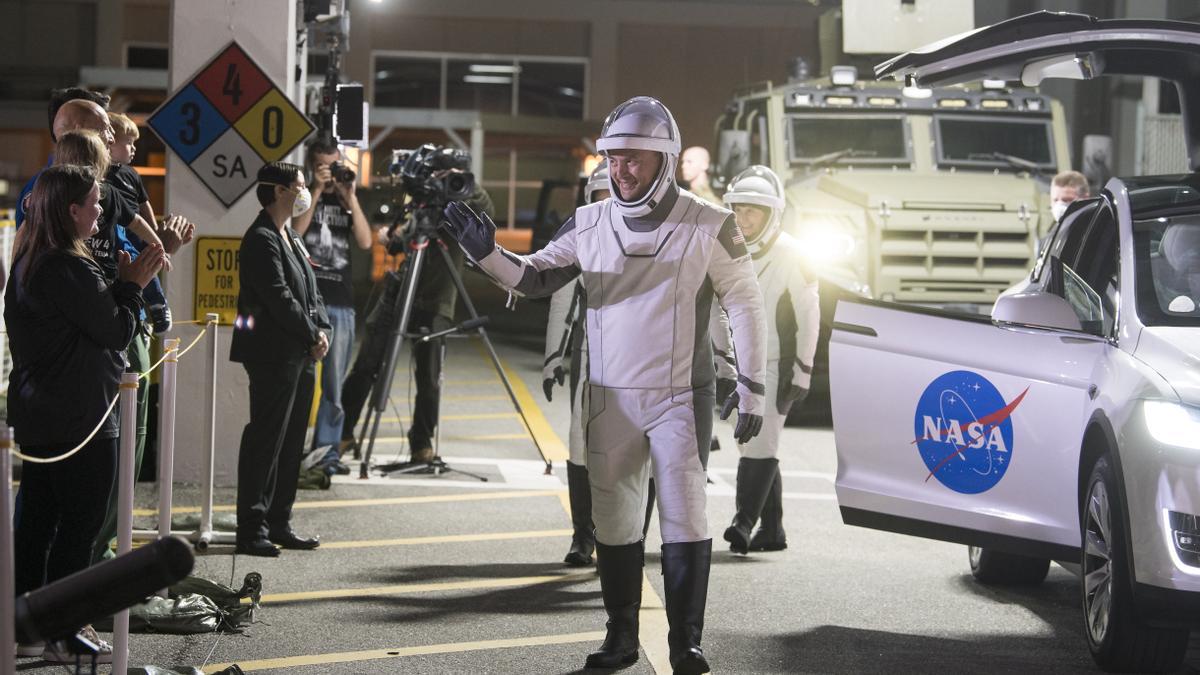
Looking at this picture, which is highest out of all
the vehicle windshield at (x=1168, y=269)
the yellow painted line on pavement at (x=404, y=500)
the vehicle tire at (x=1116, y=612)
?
the vehicle windshield at (x=1168, y=269)

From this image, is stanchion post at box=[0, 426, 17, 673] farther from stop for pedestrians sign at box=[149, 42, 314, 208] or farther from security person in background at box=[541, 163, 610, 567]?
stop for pedestrians sign at box=[149, 42, 314, 208]

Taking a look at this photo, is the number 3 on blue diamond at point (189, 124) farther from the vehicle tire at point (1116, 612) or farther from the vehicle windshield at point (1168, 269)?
the vehicle tire at point (1116, 612)

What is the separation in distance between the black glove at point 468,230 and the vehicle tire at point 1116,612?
245 cm

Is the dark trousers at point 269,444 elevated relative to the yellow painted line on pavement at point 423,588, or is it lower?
elevated

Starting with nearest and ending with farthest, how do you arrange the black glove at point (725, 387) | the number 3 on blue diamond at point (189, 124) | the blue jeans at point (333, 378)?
the black glove at point (725, 387) < the number 3 on blue diamond at point (189, 124) < the blue jeans at point (333, 378)

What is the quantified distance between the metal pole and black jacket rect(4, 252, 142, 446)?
0.17m

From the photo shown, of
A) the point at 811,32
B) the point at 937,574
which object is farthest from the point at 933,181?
the point at 811,32

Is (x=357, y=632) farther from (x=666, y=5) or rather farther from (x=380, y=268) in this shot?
(x=666, y=5)

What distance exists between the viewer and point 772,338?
9.08 m

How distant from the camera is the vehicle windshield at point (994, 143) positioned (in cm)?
1569

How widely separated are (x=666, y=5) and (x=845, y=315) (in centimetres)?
3947

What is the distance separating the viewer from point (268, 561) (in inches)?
332

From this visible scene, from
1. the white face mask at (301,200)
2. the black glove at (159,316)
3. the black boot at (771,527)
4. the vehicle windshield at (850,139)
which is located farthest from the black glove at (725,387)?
the vehicle windshield at (850,139)

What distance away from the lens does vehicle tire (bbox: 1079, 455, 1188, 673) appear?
6.32 meters
